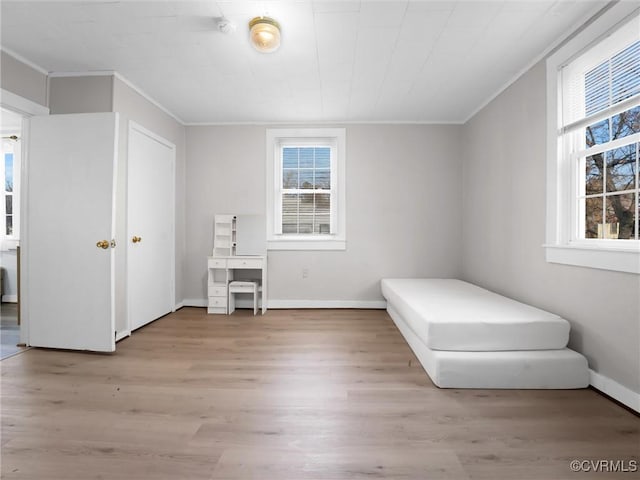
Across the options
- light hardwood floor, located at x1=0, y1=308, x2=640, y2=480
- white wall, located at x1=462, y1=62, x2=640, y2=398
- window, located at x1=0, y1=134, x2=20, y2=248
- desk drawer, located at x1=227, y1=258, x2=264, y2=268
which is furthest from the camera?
window, located at x1=0, y1=134, x2=20, y2=248

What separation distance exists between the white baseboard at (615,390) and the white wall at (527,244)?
0.03m

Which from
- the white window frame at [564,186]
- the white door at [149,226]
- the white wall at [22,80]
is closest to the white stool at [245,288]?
the white door at [149,226]

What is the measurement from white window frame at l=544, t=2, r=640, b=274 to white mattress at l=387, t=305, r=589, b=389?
2.28 feet

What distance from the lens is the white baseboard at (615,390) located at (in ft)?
6.00

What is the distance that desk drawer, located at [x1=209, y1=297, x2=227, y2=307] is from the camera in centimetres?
409

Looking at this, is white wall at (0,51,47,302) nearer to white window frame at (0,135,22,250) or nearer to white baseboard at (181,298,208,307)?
white window frame at (0,135,22,250)

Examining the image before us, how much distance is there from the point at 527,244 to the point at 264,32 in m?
2.79

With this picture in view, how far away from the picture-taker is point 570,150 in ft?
7.86

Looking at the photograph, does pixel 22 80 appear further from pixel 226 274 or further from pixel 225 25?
pixel 226 274

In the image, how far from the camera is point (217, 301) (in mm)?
4098

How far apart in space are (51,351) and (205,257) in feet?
6.40

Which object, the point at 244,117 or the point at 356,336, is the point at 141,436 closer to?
the point at 356,336

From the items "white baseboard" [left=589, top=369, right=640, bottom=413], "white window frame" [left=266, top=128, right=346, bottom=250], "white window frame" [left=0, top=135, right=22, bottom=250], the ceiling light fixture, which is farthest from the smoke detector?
"white window frame" [left=0, top=135, right=22, bottom=250]

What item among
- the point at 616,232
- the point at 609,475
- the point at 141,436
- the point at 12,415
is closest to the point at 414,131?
the point at 616,232
